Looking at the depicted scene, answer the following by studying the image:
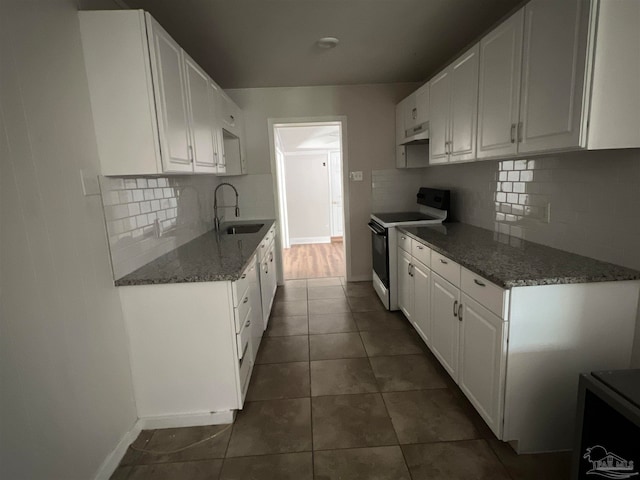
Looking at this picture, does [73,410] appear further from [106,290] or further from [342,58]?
[342,58]

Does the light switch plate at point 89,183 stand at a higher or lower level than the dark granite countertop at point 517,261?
higher

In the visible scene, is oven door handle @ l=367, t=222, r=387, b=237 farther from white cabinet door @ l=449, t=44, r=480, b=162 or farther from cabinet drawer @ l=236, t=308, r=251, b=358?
cabinet drawer @ l=236, t=308, r=251, b=358

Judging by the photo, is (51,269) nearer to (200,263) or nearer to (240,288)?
(200,263)

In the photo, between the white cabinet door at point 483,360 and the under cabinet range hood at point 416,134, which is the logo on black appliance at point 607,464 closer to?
the white cabinet door at point 483,360

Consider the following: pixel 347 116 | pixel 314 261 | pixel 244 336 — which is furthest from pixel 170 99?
pixel 314 261

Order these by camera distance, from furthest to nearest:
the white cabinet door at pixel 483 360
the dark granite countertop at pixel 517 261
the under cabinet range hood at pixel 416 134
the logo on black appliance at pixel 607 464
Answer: the under cabinet range hood at pixel 416 134 → the white cabinet door at pixel 483 360 → the dark granite countertop at pixel 517 261 → the logo on black appliance at pixel 607 464

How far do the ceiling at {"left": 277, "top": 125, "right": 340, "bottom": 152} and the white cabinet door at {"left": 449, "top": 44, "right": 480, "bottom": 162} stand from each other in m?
2.43

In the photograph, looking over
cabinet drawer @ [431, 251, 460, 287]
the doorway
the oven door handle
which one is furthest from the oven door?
the doorway

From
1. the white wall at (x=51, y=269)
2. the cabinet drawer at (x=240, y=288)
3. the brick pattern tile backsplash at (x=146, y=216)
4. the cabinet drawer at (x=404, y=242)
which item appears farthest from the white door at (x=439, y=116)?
the white wall at (x=51, y=269)

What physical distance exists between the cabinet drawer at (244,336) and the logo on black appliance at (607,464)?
1.59m

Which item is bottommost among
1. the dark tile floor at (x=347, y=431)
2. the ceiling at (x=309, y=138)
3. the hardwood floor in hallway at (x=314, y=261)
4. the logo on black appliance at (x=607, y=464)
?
the dark tile floor at (x=347, y=431)

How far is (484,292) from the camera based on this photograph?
169 cm

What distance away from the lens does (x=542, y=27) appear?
1.59 meters

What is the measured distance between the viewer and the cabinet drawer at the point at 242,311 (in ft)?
6.31
